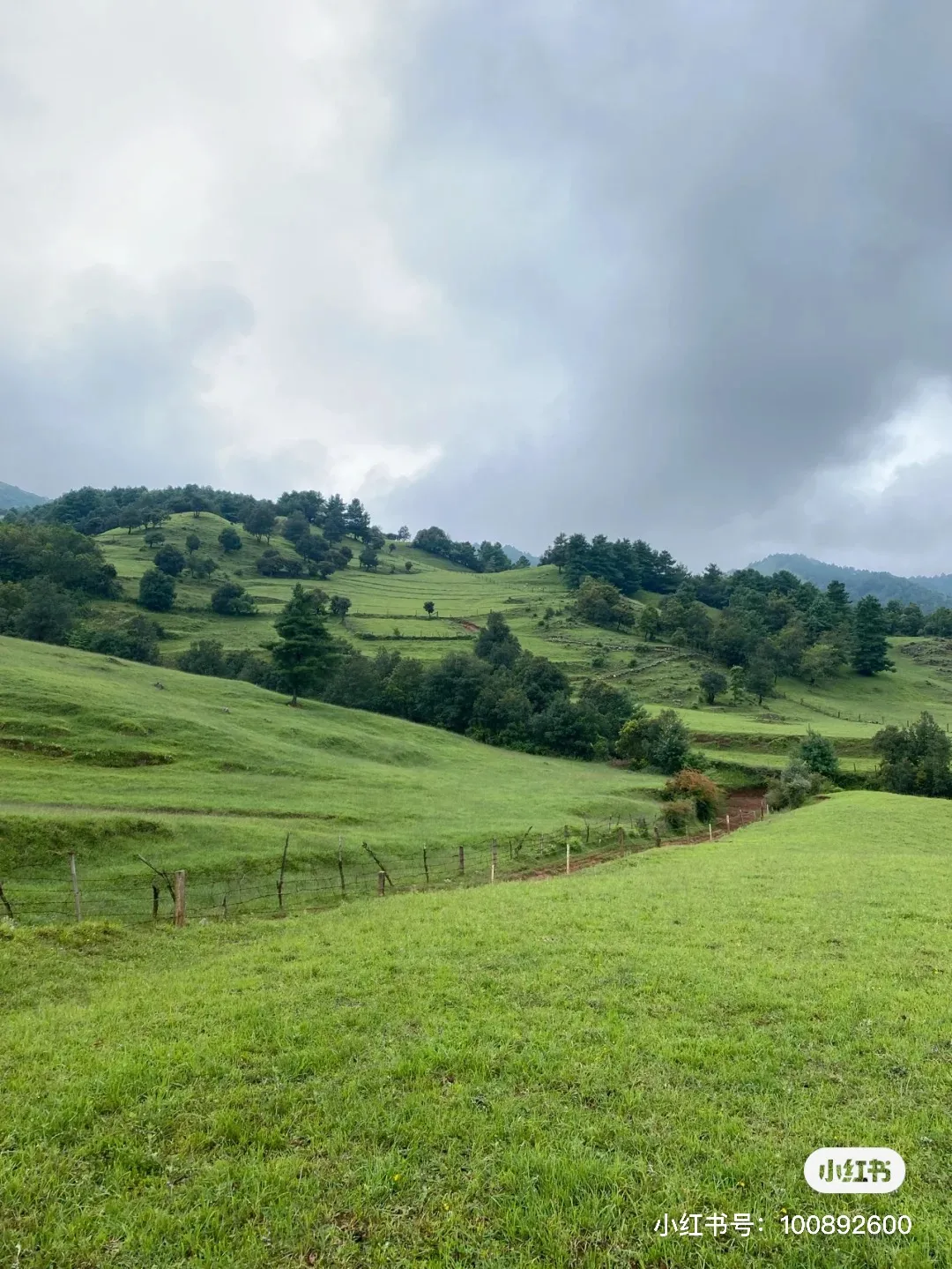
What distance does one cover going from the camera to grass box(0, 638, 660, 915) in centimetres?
2789

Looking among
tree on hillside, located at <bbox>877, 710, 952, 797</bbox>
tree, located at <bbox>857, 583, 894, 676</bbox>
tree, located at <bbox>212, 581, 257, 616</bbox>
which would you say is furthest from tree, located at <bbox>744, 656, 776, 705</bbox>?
tree, located at <bbox>212, 581, 257, 616</bbox>

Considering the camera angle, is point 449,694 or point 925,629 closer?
point 449,694

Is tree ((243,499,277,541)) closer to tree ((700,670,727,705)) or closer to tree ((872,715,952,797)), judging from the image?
tree ((700,670,727,705))

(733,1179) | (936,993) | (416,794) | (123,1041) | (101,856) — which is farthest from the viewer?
(416,794)

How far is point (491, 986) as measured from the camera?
38.3ft

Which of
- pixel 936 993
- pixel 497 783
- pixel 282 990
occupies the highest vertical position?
pixel 936 993

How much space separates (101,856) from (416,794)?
21.7 m

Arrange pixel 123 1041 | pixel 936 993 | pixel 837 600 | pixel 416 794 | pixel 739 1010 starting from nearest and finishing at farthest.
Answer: pixel 123 1041
pixel 739 1010
pixel 936 993
pixel 416 794
pixel 837 600

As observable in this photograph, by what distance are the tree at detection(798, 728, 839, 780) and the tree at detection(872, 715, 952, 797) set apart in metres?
4.26

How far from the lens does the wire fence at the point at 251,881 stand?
22109 mm

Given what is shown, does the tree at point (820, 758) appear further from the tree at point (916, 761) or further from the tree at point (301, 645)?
the tree at point (301, 645)

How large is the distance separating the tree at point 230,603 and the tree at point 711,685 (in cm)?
8467

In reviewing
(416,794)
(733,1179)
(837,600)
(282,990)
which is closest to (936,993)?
(733,1179)

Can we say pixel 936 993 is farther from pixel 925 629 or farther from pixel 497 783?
pixel 925 629
